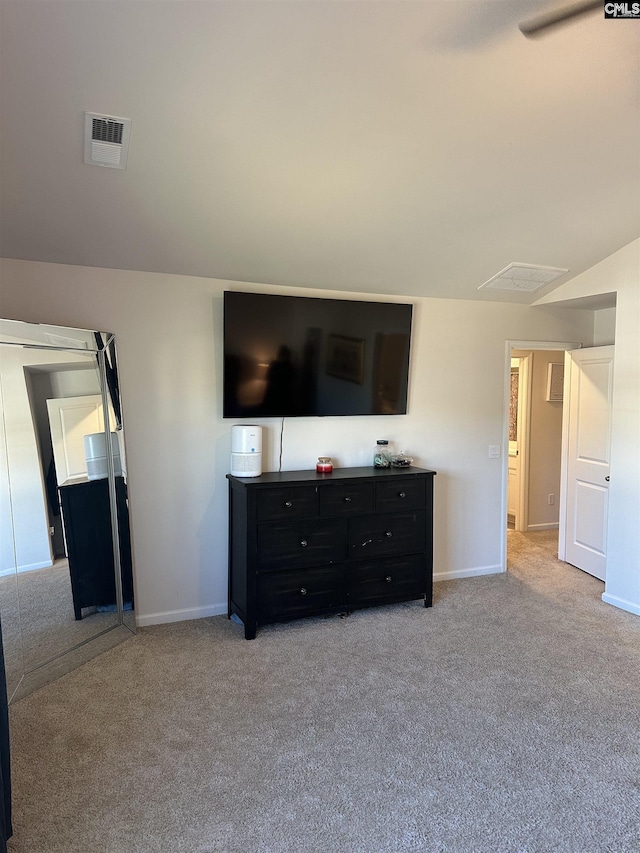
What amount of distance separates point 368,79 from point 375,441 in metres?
2.54

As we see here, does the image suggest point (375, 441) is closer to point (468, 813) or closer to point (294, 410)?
point (294, 410)

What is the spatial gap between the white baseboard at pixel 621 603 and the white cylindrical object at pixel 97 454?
3.71 m

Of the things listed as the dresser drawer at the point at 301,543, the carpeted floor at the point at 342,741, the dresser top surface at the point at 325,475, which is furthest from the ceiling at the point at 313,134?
the carpeted floor at the point at 342,741

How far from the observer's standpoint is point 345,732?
94.0 inches

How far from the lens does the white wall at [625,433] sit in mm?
3693

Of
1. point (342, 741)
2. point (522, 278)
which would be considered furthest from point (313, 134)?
point (342, 741)

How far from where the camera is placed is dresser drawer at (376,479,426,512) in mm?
3623

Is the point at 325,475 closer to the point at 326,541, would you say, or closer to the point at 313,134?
the point at 326,541

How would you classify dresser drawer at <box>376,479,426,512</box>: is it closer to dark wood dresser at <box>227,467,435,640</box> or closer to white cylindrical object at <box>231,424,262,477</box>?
dark wood dresser at <box>227,467,435,640</box>

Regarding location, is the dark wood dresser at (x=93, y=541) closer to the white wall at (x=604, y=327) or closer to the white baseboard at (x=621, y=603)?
the white baseboard at (x=621, y=603)

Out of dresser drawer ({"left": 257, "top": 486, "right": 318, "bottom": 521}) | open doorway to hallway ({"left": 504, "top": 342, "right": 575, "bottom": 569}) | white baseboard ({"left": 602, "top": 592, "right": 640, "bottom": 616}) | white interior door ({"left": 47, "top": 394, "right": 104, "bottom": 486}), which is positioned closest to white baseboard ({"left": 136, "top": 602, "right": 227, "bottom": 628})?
dresser drawer ({"left": 257, "top": 486, "right": 318, "bottom": 521})

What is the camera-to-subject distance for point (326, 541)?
346 cm

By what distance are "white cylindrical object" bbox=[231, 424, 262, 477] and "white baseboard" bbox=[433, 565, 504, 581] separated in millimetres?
1939

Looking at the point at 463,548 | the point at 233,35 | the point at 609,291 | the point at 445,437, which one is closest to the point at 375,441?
the point at 445,437
